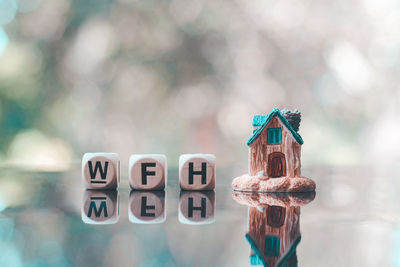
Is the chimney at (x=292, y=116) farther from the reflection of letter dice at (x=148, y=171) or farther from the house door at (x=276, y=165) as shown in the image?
the reflection of letter dice at (x=148, y=171)

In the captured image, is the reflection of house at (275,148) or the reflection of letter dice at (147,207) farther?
the reflection of house at (275,148)

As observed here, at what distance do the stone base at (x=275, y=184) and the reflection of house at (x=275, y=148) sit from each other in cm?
2

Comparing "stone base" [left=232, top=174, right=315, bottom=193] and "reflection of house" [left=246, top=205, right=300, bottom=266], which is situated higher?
"stone base" [left=232, top=174, right=315, bottom=193]

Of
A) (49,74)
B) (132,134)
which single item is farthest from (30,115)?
(132,134)

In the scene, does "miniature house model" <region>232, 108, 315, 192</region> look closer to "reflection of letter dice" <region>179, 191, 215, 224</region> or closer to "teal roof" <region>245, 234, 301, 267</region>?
"reflection of letter dice" <region>179, 191, 215, 224</region>

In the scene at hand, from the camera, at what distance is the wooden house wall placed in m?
1.12

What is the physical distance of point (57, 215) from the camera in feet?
2.77

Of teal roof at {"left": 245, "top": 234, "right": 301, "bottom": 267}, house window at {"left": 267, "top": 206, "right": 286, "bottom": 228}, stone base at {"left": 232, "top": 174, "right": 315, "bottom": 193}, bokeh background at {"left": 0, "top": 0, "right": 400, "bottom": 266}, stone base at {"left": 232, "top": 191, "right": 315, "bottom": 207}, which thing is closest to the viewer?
teal roof at {"left": 245, "top": 234, "right": 301, "bottom": 267}

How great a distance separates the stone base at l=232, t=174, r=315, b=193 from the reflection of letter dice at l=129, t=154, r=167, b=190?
224mm

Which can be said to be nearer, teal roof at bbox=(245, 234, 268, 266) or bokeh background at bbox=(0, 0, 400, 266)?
teal roof at bbox=(245, 234, 268, 266)

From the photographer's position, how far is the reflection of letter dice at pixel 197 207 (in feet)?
2.60

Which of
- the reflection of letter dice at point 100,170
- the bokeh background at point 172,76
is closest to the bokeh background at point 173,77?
the bokeh background at point 172,76

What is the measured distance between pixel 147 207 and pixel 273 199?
293mm

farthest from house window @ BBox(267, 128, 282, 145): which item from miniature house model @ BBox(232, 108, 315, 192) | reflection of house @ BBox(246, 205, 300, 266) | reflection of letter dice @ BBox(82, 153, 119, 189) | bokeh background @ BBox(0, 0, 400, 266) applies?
bokeh background @ BBox(0, 0, 400, 266)
